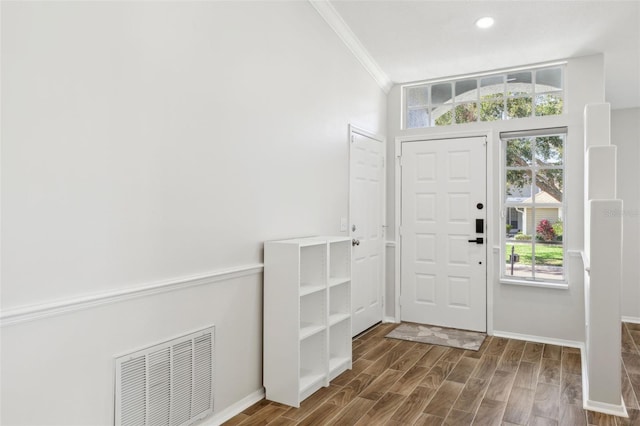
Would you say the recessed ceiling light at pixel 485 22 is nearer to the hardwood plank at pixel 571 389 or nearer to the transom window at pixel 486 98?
the transom window at pixel 486 98

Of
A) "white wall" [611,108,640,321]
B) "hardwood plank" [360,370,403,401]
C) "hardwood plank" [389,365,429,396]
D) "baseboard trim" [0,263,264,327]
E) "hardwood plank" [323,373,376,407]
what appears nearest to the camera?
"baseboard trim" [0,263,264,327]

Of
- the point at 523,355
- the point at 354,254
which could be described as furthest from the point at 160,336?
the point at 523,355

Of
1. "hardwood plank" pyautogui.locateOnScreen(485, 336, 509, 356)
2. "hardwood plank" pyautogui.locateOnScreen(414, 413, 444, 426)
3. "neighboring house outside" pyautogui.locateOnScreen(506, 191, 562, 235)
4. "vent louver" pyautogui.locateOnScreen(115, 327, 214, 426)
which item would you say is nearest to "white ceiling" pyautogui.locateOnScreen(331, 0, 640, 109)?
"neighboring house outside" pyautogui.locateOnScreen(506, 191, 562, 235)

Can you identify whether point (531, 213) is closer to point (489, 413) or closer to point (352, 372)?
point (489, 413)

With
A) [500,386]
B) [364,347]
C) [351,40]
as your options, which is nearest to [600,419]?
[500,386]

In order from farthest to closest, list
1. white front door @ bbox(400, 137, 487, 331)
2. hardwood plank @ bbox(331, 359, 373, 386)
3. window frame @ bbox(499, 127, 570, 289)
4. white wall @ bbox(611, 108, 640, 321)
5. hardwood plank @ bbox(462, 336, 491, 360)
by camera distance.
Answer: white wall @ bbox(611, 108, 640, 321) < white front door @ bbox(400, 137, 487, 331) < window frame @ bbox(499, 127, 570, 289) < hardwood plank @ bbox(462, 336, 491, 360) < hardwood plank @ bbox(331, 359, 373, 386)

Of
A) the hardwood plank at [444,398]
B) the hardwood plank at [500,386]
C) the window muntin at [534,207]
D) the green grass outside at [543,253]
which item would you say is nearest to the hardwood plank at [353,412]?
the hardwood plank at [444,398]

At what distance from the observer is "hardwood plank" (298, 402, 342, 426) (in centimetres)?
244

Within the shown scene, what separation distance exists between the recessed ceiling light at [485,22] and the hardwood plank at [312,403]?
3.15m

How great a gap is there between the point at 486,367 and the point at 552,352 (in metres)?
0.89

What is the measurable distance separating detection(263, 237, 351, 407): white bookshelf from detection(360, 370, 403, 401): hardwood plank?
278 mm

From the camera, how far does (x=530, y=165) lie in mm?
4363

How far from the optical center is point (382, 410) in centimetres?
263

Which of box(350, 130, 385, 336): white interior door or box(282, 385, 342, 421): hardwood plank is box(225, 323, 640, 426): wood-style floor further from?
box(350, 130, 385, 336): white interior door
